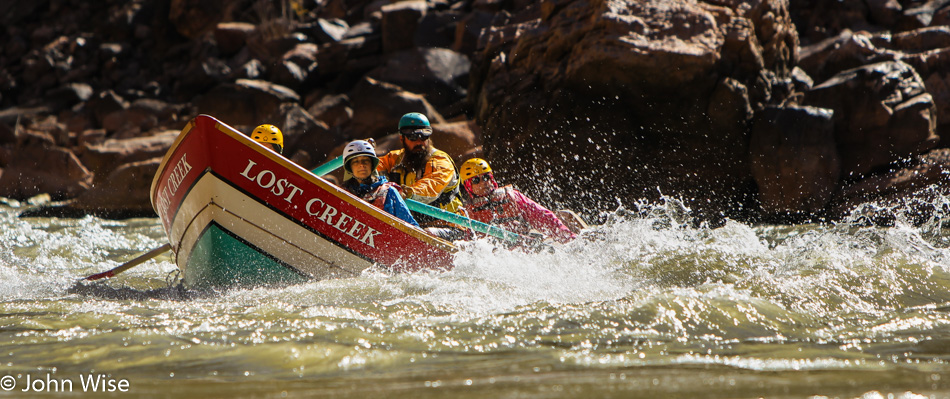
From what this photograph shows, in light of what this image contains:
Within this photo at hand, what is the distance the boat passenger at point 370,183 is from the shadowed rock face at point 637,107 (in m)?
4.52

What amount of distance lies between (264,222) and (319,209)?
39cm

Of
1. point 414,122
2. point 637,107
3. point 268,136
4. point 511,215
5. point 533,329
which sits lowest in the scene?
point 637,107

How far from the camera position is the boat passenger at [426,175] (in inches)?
241

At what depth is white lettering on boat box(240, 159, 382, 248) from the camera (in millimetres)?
4969

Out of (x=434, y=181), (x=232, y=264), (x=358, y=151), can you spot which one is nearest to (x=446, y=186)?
(x=434, y=181)

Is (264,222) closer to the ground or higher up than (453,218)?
higher up

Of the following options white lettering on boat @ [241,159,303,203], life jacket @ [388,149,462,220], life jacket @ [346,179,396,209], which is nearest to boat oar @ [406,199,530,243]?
life jacket @ [346,179,396,209]

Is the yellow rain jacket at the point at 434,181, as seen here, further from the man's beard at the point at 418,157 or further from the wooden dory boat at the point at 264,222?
the wooden dory boat at the point at 264,222

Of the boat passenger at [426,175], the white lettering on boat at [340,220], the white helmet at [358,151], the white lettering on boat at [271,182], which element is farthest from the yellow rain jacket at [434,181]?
the white lettering on boat at [271,182]

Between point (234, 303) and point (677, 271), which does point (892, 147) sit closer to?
point (677, 271)

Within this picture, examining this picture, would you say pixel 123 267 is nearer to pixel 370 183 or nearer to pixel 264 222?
pixel 264 222

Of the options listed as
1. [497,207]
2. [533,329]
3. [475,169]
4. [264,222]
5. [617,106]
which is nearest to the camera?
[533,329]

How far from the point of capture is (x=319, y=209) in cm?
510

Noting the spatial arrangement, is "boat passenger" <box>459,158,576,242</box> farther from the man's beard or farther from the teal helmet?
the teal helmet
